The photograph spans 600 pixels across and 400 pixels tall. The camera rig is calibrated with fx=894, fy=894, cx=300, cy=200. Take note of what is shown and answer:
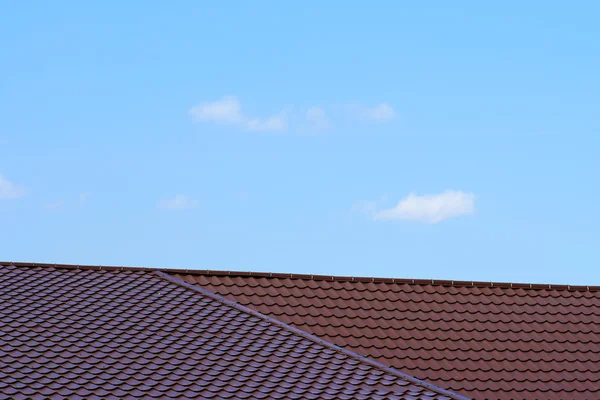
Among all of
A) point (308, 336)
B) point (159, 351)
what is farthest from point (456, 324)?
point (159, 351)

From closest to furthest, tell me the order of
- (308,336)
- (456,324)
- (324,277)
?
(308,336) → (456,324) → (324,277)

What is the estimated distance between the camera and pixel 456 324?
54.1 feet

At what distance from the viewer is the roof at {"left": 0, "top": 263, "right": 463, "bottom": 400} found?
12312 millimetres

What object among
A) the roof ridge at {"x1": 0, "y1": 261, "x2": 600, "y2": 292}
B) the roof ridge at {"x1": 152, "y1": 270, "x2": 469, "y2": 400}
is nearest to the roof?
the roof ridge at {"x1": 152, "y1": 270, "x2": 469, "y2": 400}

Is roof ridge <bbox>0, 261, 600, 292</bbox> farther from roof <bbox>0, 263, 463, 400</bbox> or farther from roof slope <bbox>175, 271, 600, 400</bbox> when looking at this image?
roof <bbox>0, 263, 463, 400</bbox>

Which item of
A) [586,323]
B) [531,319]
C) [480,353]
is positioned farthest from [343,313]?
[586,323]

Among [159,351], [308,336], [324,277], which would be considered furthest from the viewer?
[324,277]

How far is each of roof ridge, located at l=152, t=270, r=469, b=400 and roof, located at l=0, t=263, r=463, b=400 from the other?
2 cm

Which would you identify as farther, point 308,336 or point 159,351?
point 308,336

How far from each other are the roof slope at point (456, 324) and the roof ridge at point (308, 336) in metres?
0.36

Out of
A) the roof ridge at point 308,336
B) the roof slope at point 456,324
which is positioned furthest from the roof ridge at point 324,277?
the roof ridge at point 308,336

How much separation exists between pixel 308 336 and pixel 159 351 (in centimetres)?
259

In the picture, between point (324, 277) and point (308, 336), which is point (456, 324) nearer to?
point (324, 277)

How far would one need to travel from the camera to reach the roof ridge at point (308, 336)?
13.1 metres
